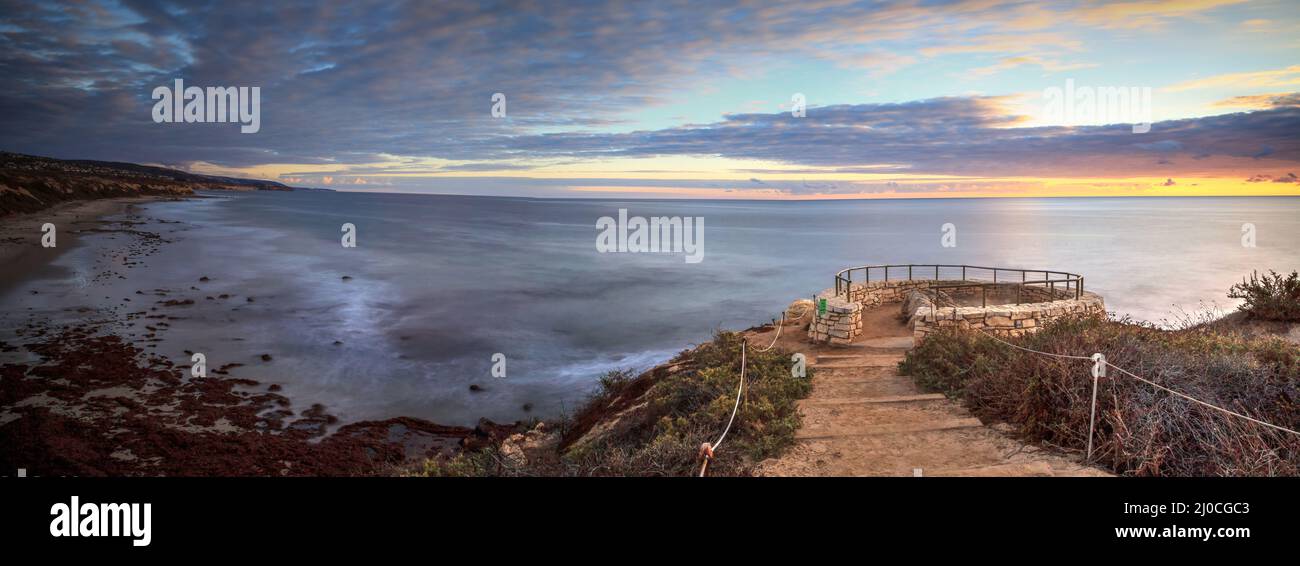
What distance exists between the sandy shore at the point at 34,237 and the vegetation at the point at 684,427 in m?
28.6

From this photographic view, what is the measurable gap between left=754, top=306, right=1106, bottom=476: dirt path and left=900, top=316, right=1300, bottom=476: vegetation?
46 cm

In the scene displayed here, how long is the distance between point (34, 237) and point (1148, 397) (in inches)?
2167

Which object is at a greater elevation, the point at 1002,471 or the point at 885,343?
the point at 885,343

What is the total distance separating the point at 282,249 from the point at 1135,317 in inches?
2390

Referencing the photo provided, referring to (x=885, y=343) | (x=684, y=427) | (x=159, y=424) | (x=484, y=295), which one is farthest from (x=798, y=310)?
(x=484, y=295)

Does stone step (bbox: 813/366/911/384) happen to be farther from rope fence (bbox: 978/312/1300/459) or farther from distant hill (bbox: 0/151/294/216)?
distant hill (bbox: 0/151/294/216)

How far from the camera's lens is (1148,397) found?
7258 mm

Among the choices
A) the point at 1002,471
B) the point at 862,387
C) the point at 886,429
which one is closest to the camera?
the point at 1002,471

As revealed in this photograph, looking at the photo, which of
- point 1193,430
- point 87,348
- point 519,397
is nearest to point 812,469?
point 1193,430

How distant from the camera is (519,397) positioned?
17969 millimetres

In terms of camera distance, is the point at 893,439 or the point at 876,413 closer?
the point at 893,439

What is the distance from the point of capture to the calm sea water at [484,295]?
19125 mm

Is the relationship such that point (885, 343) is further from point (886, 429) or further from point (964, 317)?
point (886, 429)

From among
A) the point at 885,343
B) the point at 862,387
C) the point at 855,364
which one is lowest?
the point at 862,387
